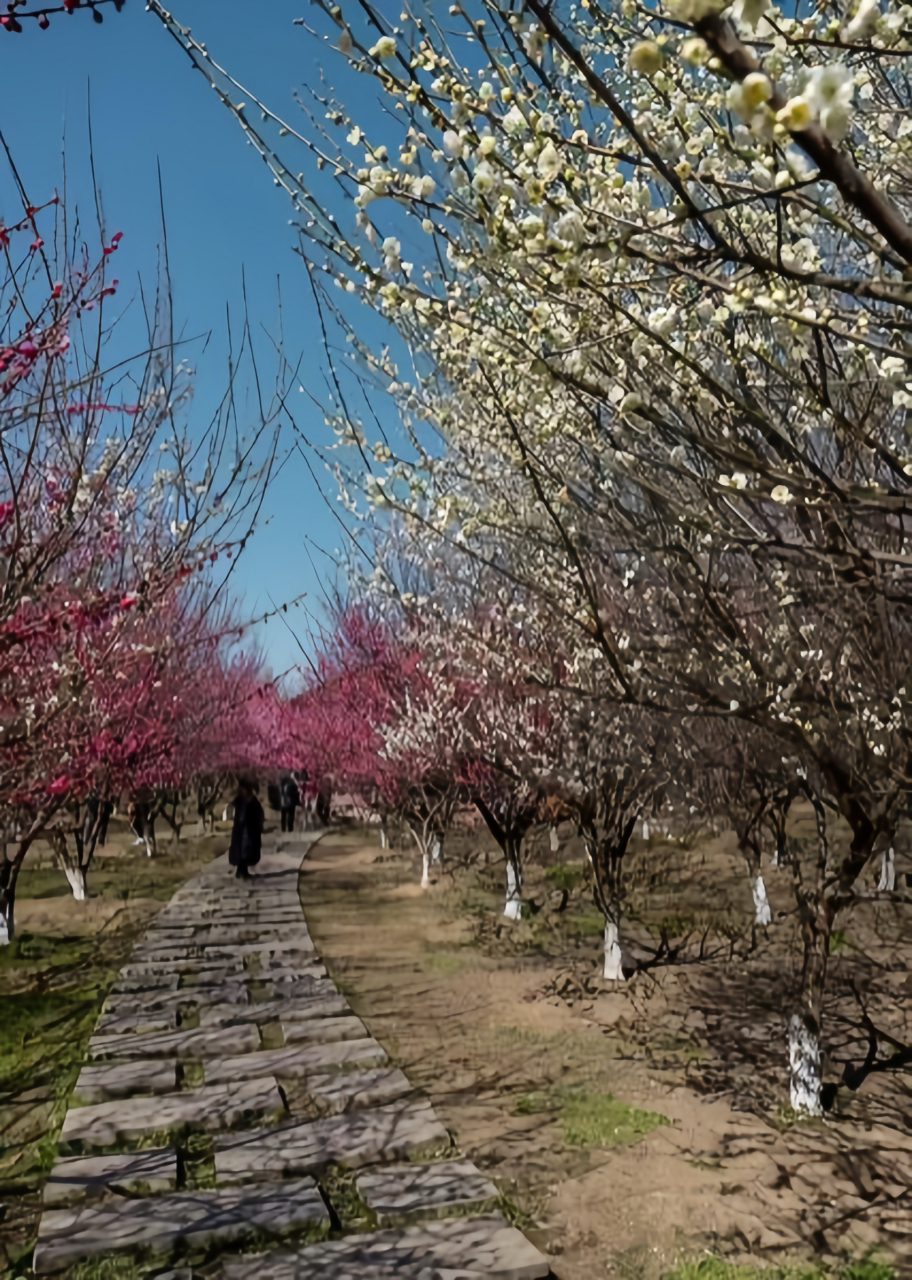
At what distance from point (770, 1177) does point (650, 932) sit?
19.9 feet

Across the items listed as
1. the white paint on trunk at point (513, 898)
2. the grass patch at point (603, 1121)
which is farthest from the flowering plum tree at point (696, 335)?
the white paint on trunk at point (513, 898)

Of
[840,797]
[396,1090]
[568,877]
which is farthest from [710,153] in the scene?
[568,877]

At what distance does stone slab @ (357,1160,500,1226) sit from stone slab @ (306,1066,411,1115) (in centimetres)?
92

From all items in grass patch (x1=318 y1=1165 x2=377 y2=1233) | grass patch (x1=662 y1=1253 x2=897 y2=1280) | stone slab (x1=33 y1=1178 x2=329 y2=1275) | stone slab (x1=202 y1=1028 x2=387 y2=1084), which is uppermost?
stone slab (x1=202 y1=1028 x2=387 y2=1084)

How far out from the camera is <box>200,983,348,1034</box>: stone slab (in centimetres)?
773

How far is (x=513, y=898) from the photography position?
43.1ft

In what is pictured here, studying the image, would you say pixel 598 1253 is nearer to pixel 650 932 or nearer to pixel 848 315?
pixel 848 315

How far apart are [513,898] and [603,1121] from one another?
7291 millimetres

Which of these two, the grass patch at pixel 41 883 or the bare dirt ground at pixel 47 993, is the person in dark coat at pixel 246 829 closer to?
the bare dirt ground at pixel 47 993

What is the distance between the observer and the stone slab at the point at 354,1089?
5.88 metres

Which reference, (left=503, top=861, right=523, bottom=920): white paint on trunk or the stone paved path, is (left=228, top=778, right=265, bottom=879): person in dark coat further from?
the stone paved path

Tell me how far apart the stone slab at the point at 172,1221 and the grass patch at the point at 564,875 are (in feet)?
37.4

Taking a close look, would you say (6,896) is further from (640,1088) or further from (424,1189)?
(424,1189)

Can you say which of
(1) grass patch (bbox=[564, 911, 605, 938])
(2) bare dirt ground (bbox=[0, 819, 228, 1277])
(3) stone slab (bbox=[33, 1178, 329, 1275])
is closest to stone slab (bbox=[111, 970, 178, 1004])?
(2) bare dirt ground (bbox=[0, 819, 228, 1277])
